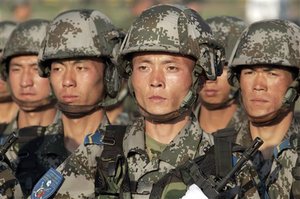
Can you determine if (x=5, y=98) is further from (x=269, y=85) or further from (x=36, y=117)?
(x=269, y=85)

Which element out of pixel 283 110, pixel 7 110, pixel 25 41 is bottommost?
pixel 7 110

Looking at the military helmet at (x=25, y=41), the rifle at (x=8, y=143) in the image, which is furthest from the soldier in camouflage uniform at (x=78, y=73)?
the rifle at (x=8, y=143)

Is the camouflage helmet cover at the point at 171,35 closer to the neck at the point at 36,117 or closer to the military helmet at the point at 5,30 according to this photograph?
the neck at the point at 36,117

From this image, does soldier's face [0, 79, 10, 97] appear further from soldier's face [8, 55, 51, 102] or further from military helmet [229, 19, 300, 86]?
military helmet [229, 19, 300, 86]

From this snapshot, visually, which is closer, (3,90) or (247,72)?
(247,72)

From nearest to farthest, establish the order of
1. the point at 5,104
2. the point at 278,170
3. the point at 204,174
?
1. the point at 204,174
2. the point at 278,170
3. the point at 5,104

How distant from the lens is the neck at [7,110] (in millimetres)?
10867

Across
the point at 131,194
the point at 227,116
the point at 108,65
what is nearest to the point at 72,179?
the point at 131,194

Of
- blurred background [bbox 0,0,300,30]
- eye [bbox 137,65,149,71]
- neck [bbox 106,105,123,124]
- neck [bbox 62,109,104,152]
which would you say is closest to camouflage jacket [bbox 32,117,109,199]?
eye [bbox 137,65,149,71]

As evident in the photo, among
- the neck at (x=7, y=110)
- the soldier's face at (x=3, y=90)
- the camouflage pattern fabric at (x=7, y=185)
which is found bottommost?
the neck at (x=7, y=110)

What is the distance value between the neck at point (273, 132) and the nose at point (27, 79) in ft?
7.45

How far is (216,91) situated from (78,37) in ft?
6.18

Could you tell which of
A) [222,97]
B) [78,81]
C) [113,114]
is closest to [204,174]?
[78,81]

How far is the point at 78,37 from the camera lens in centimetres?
841
